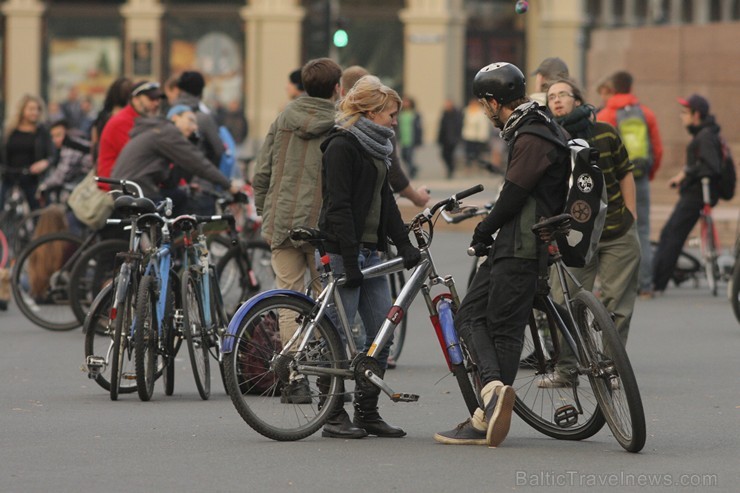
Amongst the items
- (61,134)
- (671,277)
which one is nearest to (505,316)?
(671,277)

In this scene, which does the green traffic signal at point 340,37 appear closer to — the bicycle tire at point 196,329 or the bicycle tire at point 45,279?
the bicycle tire at point 45,279

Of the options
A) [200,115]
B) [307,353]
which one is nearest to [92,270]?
[200,115]

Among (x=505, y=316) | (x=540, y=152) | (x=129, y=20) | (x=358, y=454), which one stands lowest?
(x=358, y=454)

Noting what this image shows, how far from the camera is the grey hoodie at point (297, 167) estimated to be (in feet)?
29.8

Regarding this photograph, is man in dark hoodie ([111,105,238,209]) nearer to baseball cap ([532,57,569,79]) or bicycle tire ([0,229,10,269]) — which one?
baseball cap ([532,57,569,79])

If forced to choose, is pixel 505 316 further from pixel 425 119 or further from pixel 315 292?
pixel 425 119

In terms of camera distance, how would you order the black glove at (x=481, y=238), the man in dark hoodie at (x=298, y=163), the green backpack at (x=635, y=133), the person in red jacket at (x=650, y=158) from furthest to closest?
the green backpack at (x=635, y=133), the person in red jacket at (x=650, y=158), the man in dark hoodie at (x=298, y=163), the black glove at (x=481, y=238)

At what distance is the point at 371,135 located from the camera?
7.90 m

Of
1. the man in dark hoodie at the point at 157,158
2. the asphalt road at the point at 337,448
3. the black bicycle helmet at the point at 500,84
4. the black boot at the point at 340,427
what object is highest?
the black bicycle helmet at the point at 500,84

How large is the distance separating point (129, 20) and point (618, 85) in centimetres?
3542

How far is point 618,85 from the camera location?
1426 centimetres

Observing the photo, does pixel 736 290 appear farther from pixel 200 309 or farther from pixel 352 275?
pixel 352 275

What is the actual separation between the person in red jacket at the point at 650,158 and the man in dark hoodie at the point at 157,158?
373cm

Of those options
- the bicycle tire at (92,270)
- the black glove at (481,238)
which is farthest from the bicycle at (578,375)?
the bicycle tire at (92,270)
